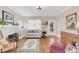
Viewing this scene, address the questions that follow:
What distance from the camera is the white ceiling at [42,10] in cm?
164

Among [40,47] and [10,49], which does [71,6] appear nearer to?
[40,47]

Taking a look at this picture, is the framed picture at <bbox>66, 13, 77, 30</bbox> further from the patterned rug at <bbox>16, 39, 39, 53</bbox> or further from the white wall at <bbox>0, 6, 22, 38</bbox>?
the white wall at <bbox>0, 6, 22, 38</bbox>

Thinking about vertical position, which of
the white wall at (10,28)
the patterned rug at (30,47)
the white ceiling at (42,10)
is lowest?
the patterned rug at (30,47)

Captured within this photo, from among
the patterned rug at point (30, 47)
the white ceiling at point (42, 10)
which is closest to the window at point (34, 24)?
the white ceiling at point (42, 10)

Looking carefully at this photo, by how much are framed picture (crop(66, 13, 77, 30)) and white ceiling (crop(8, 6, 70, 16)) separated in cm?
16

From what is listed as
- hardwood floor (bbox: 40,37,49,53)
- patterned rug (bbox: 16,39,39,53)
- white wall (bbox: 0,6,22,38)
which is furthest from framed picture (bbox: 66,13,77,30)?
white wall (bbox: 0,6,22,38)

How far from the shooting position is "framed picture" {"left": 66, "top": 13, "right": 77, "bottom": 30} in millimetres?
1673

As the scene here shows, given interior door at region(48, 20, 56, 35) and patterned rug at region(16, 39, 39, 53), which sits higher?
interior door at region(48, 20, 56, 35)

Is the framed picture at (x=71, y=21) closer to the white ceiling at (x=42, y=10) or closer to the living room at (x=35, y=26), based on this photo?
the living room at (x=35, y=26)

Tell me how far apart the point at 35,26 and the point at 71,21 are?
24.1 inches

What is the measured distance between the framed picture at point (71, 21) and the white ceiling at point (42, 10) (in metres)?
0.16

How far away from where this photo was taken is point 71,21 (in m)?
1.74

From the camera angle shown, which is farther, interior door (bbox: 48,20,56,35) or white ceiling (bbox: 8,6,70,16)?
interior door (bbox: 48,20,56,35)
